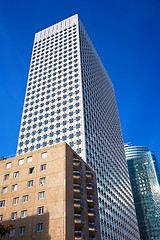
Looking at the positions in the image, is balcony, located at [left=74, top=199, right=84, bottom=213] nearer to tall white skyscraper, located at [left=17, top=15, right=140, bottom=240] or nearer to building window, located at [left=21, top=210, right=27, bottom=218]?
building window, located at [left=21, top=210, right=27, bottom=218]

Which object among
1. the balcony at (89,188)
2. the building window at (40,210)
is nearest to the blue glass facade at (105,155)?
the balcony at (89,188)

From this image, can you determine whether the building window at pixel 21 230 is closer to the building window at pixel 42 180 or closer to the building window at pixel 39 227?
the building window at pixel 39 227

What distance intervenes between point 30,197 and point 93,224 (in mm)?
14781

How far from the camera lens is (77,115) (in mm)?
85125

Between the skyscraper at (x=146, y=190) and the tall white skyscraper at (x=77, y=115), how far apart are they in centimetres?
3332

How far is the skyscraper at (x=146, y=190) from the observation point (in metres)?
137

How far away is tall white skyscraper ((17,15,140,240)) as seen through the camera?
266 ft

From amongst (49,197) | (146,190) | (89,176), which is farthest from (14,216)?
(146,190)

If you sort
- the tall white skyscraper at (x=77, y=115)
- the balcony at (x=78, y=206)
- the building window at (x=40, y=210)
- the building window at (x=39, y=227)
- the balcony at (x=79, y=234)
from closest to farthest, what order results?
the building window at (x=39, y=227)
the building window at (x=40, y=210)
the balcony at (x=79, y=234)
the balcony at (x=78, y=206)
the tall white skyscraper at (x=77, y=115)

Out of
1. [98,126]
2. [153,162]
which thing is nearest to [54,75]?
[98,126]

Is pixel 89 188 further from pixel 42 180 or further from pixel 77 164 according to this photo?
pixel 42 180

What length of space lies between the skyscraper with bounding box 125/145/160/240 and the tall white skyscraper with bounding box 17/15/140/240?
3332 centimetres

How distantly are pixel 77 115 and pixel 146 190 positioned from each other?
87364mm

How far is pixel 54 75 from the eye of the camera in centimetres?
10456
